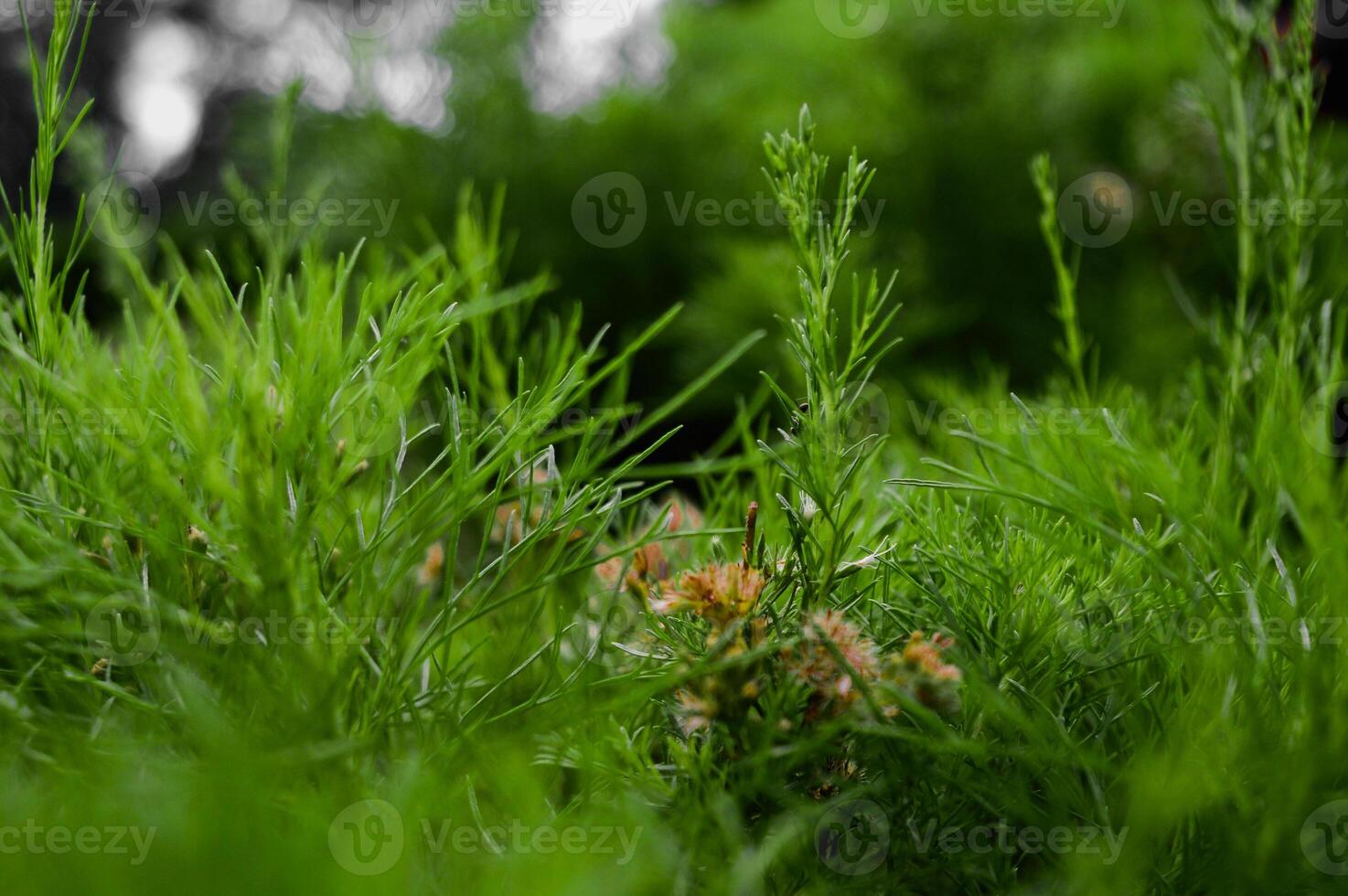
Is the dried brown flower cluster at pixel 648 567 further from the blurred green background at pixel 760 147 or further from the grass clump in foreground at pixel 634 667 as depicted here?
the blurred green background at pixel 760 147

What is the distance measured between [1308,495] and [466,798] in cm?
22

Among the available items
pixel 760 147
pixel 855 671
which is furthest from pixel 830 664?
pixel 760 147

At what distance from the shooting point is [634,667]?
289mm

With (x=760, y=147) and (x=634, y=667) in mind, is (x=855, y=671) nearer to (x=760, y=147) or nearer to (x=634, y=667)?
(x=634, y=667)

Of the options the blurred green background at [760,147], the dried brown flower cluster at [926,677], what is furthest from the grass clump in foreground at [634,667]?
the blurred green background at [760,147]

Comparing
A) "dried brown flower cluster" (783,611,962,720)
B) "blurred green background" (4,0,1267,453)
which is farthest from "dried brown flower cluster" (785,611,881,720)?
"blurred green background" (4,0,1267,453)

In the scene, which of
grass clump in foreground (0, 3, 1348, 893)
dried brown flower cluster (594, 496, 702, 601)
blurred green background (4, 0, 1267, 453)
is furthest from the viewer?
blurred green background (4, 0, 1267, 453)

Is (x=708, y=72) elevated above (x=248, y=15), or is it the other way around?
(x=248, y=15)

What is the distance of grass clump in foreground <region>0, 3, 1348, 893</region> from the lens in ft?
0.62

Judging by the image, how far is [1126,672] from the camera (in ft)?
0.85

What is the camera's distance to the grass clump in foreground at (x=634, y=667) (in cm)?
19

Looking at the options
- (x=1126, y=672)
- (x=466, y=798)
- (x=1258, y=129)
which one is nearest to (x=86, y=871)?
(x=466, y=798)

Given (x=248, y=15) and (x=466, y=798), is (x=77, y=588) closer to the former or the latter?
(x=466, y=798)

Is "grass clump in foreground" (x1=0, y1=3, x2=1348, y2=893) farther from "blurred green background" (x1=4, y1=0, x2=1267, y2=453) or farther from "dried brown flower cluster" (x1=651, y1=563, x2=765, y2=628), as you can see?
→ "blurred green background" (x1=4, y1=0, x2=1267, y2=453)
